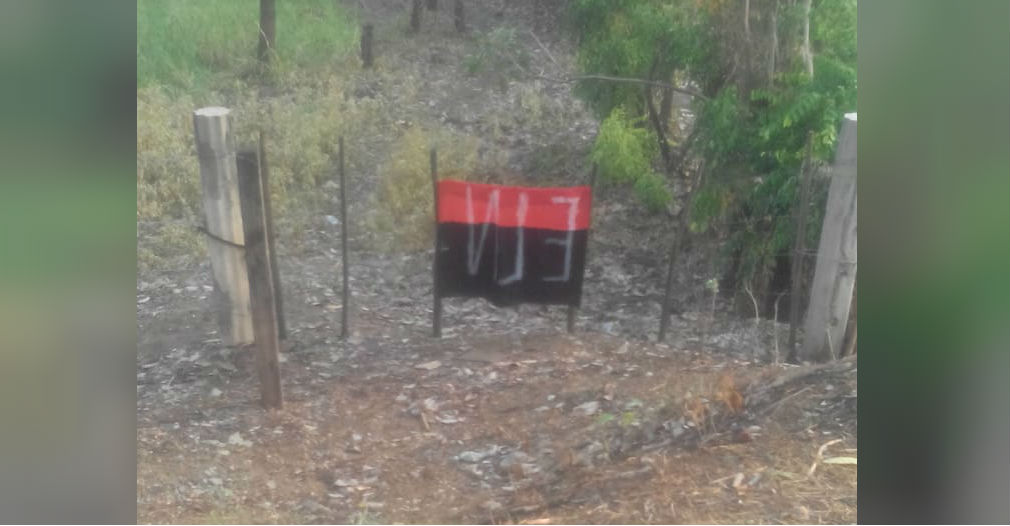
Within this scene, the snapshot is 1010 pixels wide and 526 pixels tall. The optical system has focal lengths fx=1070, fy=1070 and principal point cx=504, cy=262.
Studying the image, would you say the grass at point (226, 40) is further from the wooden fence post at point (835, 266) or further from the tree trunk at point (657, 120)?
the wooden fence post at point (835, 266)

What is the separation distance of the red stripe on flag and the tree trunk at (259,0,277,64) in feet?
2.58

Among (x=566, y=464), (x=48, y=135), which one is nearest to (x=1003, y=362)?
(x=566, y=464)

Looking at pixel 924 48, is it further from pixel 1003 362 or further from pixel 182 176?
pixel 182 176

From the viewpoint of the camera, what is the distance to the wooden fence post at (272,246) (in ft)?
12.2

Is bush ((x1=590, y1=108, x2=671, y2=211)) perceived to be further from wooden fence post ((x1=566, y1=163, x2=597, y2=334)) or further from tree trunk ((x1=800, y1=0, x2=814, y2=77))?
tree trunk ((x1=800, y1=0, x2=814, y2=77))

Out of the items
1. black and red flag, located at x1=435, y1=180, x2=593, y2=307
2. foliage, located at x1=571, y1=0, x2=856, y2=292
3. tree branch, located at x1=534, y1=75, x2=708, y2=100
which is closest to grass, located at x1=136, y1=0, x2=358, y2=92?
black and red flag, located at x1=435, y1=180, x2=593, y2=307

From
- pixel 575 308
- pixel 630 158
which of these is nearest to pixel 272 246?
pixel 575 308

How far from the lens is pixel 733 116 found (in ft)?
12.3

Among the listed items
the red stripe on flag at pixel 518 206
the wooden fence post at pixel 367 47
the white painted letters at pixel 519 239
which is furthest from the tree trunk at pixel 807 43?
the wooden fence post at pixel 367 47

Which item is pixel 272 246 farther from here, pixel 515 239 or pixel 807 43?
pixel 807 43

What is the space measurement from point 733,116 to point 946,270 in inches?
34.7

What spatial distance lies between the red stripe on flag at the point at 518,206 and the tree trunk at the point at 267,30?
0.78m

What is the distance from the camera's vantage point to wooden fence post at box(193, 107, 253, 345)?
367cm

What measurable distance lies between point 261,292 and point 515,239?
913mm
